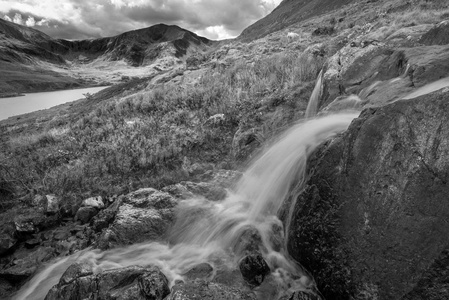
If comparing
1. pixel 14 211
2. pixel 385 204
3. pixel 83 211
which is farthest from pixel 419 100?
pixel 14 211

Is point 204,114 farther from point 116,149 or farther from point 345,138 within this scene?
point 345,138

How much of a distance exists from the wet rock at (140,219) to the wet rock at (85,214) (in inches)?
52.2

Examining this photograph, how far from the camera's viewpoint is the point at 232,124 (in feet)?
34.2

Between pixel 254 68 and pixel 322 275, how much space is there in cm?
1377

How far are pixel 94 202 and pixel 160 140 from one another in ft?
11.5

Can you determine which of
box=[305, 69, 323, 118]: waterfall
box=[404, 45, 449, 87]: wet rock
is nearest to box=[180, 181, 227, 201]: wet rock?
box=[305, 69, 323, 118]: waterfall

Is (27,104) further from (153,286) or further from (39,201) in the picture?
(153,286)

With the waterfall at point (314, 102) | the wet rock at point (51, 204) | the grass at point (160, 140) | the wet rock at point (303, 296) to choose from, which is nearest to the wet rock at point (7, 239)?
the wet rock at point (51, 204)

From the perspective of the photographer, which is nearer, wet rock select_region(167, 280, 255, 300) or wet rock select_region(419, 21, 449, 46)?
wet rock select_region(167, 280, 255, 300)

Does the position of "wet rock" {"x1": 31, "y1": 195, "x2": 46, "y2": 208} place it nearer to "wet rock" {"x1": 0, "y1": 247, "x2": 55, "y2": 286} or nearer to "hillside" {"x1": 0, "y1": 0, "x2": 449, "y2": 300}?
A: "hillside" {"x1": 0, "y1": 0, "x2": 449, "y2": 300}

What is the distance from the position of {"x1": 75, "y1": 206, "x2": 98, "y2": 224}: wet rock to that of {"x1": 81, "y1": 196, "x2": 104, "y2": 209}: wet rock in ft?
0.45

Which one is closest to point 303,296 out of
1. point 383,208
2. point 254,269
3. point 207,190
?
point 254,269

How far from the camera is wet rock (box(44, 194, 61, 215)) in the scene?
25.6 ft

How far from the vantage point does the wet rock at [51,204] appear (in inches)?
307
